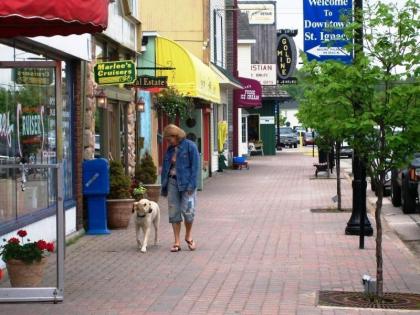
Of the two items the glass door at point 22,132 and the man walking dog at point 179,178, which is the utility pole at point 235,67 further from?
the glass door at point 22,132

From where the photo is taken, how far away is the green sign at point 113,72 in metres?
15.3

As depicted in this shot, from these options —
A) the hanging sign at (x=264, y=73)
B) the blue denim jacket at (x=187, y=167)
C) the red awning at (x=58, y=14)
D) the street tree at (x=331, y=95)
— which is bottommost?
the blue denim jacket at (x=187, y=167)

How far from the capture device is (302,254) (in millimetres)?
12305

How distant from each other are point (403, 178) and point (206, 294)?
34.9ft

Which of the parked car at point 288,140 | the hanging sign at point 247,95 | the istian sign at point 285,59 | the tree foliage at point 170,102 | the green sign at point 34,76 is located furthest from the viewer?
the parked car at point 288,140

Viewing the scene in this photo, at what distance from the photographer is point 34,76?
32.3 feet

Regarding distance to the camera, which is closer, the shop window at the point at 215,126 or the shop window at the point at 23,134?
the shop window at the point at 23,134

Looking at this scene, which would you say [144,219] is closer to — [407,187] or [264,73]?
[407,187]

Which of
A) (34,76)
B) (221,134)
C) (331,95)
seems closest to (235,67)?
(221,134)

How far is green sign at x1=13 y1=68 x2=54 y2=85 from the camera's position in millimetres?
9618

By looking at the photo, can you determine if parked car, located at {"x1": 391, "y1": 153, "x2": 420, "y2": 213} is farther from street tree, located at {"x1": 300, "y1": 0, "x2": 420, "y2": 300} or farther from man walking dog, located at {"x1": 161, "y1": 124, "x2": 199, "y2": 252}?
street tree, located at {"x1": 300, "y1": 0, "x2": 420, "y2": 300}

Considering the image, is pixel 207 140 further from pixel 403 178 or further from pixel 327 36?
pixel 327 36

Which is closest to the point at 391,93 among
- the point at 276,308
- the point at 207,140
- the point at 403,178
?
the point at 276,308

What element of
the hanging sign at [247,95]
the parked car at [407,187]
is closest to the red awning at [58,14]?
the parked car at [407,187]
